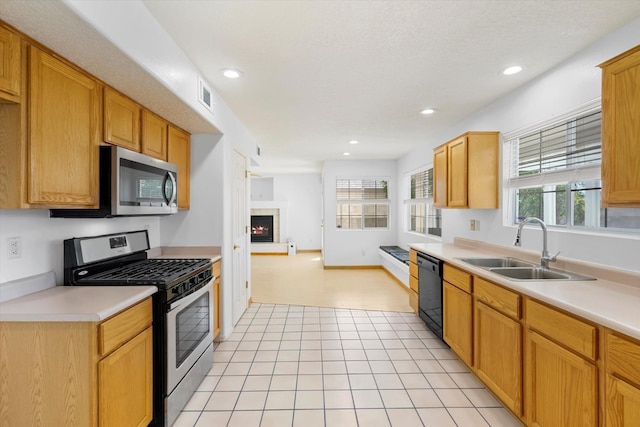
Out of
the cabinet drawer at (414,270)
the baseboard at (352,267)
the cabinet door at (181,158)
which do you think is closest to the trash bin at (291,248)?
the baseboard at (352,267)

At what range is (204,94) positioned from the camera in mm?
2637

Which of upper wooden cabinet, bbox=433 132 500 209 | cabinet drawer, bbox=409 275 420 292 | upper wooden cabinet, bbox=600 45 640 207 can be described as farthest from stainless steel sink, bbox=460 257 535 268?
upper wooden cabinet, bbox=600 45 640 207

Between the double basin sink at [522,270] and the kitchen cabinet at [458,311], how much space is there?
0.20 metres

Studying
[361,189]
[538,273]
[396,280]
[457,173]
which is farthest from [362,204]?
[538,273]

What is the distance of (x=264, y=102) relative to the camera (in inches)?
128

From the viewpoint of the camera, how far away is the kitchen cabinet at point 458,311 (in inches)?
97.5

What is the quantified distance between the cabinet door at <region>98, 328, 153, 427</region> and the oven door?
13 cm

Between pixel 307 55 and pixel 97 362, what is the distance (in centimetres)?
222

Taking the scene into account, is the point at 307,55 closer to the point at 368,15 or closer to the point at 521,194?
the point at 368,15

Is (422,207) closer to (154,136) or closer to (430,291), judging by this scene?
(430,291)

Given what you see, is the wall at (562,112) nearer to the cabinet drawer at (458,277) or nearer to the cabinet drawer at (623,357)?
the cabinet drawer at (458,277)

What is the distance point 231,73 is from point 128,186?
3.99 feet

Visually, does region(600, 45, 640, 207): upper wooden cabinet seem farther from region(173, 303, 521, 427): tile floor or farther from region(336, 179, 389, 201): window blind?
region(336, 179, 389, 201): window blind

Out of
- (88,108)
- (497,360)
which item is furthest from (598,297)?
(88,108)
